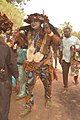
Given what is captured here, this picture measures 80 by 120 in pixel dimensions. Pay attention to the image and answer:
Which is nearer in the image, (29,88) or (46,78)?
(29,88)

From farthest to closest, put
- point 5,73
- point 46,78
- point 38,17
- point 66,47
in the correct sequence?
point 66,47 < point 46,78 < point 38,17 < point 5,73

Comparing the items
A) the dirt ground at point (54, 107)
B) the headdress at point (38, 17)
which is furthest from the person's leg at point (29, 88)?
the headdress at point (38, 17)

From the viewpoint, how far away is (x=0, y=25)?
5516 millimetres

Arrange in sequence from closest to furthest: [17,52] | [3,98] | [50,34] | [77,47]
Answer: [3,98], [50,34], [17,52], [77,47]

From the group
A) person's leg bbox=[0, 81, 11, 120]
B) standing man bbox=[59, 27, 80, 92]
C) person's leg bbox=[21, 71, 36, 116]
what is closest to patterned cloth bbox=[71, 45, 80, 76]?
standing man bbox=[59, 27, 80, 92]

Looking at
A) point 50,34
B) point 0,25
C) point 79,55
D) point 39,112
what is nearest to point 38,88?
point 79,55

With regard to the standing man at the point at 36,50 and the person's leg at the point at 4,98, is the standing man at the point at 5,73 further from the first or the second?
the standing man at the point at 36,50

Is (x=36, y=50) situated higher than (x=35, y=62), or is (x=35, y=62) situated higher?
(x=36, y=50)

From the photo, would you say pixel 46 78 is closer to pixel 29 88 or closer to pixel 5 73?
pixel 29 88

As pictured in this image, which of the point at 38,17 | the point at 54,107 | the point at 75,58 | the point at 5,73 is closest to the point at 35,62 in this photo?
the point at 38,17

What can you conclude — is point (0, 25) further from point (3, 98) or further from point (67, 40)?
point (67, 40)

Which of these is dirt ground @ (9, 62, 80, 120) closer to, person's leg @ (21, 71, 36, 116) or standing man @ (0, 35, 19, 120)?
person's leg @ (21, 71, 36, 116)

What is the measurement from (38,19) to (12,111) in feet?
6.49

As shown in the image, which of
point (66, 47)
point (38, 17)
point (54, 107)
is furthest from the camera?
point (66, 47)
